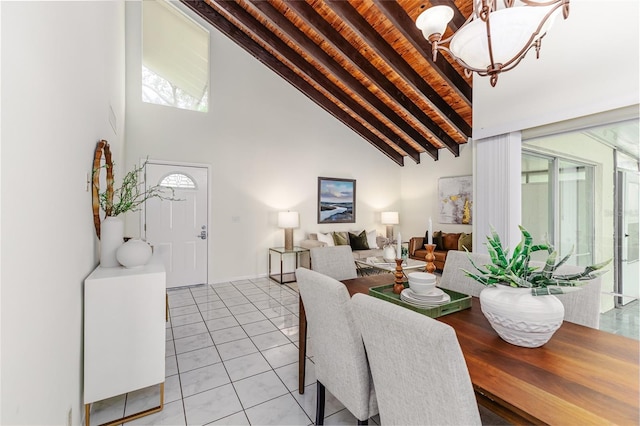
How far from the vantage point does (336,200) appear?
20.2ft

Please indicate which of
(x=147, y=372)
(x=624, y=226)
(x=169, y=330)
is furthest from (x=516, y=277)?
(x=169, y=330)

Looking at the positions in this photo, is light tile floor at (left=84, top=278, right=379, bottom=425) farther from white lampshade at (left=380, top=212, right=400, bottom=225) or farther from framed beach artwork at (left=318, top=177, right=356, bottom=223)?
white lampshade at (left=380, top=212, right=400, bottom=225)

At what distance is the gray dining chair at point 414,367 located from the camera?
802 millimetres

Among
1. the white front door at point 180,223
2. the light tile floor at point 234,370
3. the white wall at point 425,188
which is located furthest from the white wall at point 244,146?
the white wall at point 425,188

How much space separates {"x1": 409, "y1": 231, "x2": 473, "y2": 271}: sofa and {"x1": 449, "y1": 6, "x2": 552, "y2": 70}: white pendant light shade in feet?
13.4

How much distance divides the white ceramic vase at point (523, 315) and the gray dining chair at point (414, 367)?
0.46 metres

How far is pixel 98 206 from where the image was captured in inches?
81.7

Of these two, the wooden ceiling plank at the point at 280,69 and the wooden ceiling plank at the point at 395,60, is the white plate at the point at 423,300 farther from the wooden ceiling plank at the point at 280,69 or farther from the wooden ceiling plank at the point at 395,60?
the wooden ceiling plank at the point at 280,69

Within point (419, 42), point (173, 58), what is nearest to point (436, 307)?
point (419, 42)

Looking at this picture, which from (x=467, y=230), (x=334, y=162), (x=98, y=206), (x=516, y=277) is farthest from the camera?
(x=334, y=162)

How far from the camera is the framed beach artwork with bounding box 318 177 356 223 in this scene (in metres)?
5.96

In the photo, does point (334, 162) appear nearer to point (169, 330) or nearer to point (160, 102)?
point (160, 102)

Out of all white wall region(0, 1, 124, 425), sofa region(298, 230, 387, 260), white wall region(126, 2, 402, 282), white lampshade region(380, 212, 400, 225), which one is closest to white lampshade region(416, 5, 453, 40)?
white wall region(0, 1, 124, 425)

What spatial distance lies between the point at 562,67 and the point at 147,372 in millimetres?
4036
